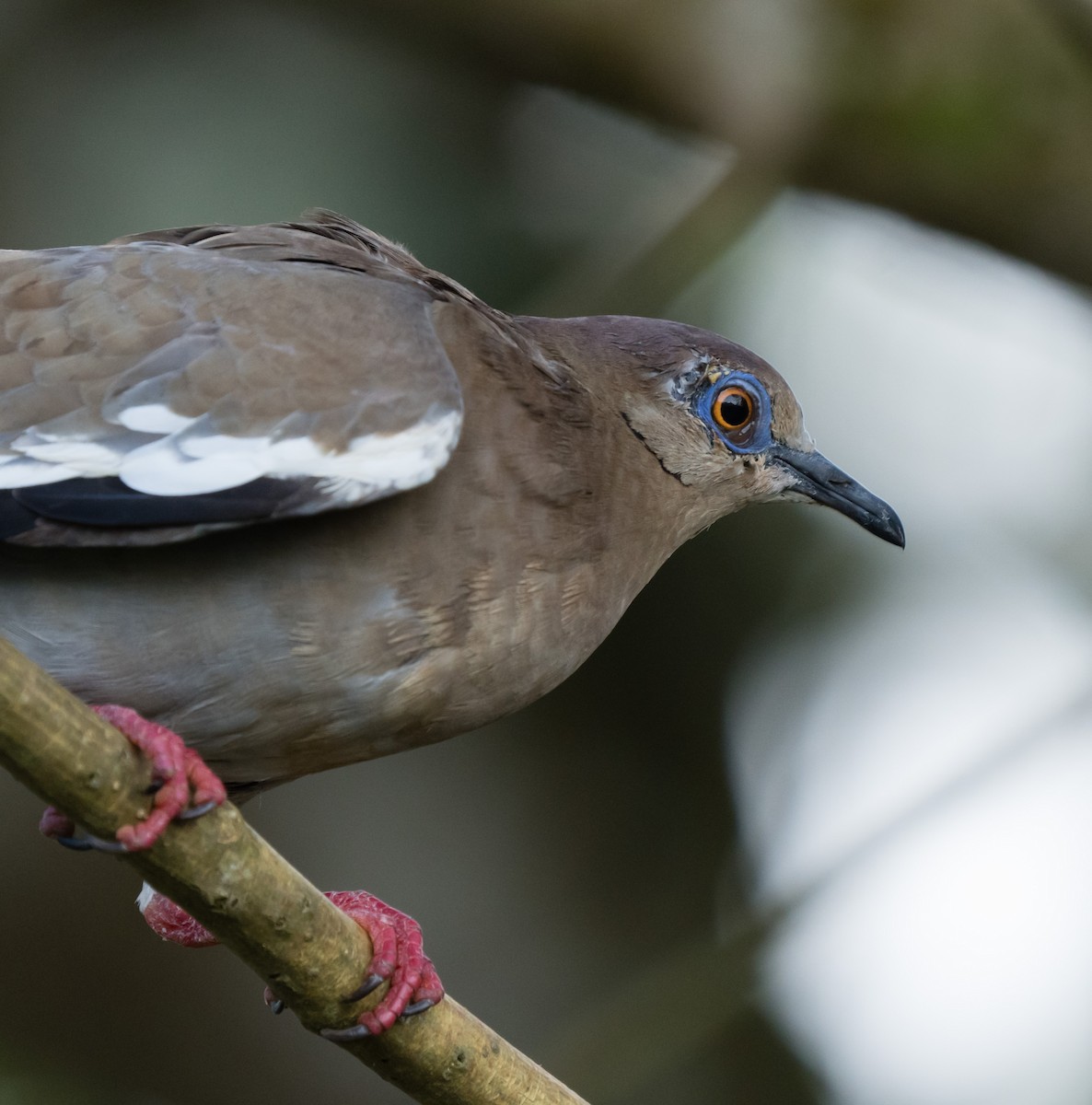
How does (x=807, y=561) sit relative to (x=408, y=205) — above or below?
below

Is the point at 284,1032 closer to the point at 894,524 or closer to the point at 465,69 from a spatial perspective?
the point at 894,524

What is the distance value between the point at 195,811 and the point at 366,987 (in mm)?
512

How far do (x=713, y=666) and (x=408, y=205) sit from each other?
219 centimetres

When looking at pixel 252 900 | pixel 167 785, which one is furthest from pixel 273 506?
pixel 252 900

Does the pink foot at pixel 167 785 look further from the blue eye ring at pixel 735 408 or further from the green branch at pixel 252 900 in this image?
the blue eye ring at pixel 735 408

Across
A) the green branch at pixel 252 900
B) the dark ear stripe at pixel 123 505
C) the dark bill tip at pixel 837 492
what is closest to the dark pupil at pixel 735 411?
the dark bill tip at pixel 837 492

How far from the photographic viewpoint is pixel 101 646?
264 centimetres

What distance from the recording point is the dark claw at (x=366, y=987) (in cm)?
258

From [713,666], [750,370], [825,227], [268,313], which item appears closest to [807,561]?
[713,666]

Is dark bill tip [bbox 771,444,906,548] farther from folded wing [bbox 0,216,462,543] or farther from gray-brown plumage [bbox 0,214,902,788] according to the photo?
folded wing [bbox 0,216,462,543]

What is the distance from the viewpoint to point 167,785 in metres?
2.28

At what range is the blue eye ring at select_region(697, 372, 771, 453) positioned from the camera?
11.4ft

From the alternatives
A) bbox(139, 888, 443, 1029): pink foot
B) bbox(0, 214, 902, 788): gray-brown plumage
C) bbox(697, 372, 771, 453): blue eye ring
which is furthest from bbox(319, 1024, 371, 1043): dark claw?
bbox(697, 372, 771, 453): blue eye ring

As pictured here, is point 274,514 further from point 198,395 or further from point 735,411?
point 735,411
